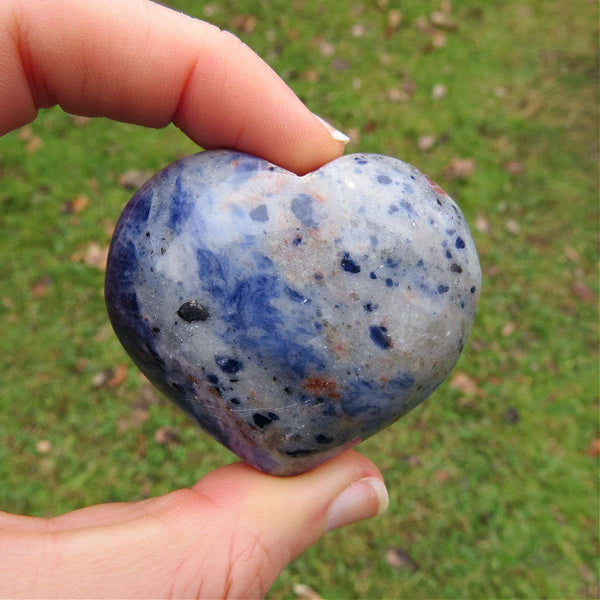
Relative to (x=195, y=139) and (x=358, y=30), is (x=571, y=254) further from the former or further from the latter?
(x=195, y=139)

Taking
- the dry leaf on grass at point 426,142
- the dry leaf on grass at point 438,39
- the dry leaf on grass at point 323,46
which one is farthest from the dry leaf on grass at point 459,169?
the dry leaf on grass at point 323,46

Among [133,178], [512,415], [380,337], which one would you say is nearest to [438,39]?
[133,178]

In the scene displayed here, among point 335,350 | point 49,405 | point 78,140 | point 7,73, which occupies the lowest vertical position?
point 49,405

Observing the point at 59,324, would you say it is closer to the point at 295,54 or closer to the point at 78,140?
the point at 78,140

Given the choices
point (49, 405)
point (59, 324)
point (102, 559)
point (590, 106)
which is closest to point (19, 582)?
point (102, 559)

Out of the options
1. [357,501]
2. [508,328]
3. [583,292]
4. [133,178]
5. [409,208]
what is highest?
[409,208]

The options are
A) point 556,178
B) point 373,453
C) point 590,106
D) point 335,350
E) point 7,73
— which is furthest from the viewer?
point 590,106
